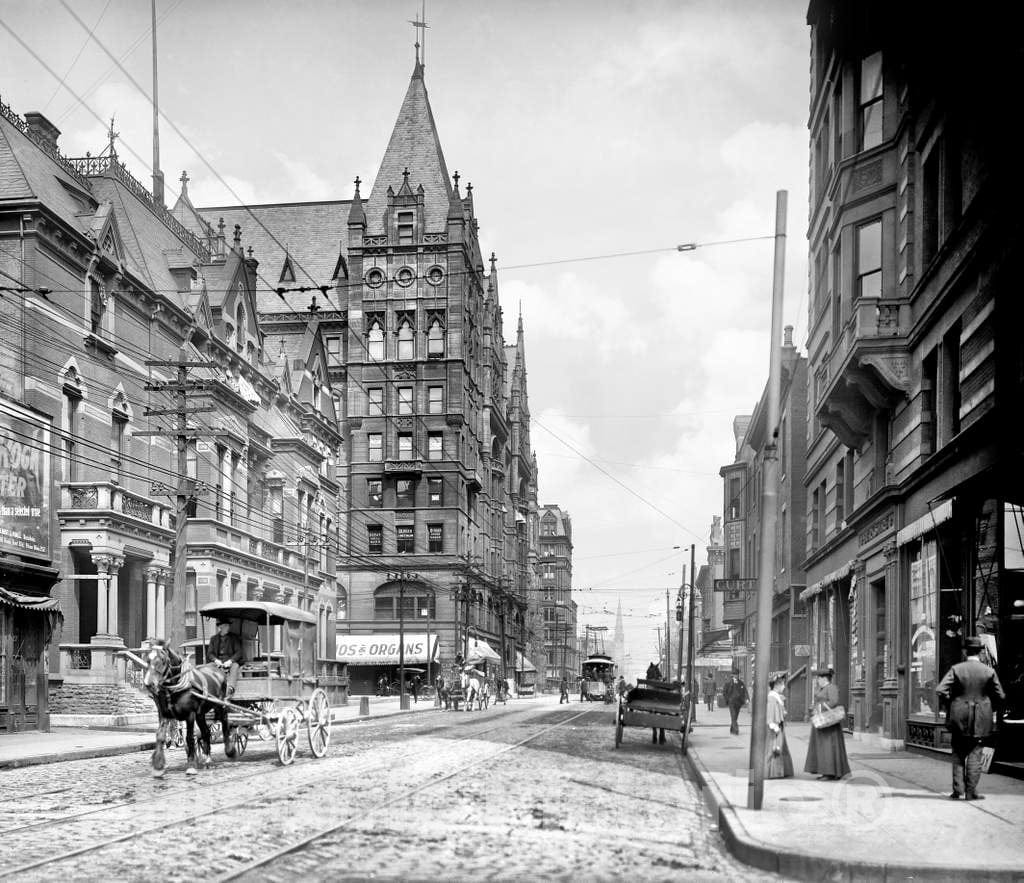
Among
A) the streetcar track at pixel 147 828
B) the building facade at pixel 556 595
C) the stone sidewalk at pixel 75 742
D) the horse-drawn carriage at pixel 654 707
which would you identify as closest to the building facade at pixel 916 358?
the horse-drawn carriage at pixel 654 707

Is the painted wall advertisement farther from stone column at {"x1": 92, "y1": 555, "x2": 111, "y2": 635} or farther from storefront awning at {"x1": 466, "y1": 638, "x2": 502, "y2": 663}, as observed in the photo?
storefront awning at {"x1": 466, "y1": 638, "x2": 502, "y2": 663}

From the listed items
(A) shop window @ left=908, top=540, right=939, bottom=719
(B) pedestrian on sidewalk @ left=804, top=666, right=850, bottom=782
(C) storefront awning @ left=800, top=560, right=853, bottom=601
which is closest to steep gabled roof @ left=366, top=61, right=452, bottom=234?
(C) storefront awning @ left=800, top=560, right=853, bottom=601

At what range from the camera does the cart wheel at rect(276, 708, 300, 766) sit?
19.2 metres

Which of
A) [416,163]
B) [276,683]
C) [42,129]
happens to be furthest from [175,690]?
[416,163]

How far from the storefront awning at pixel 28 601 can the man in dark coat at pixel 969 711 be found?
70.3ft

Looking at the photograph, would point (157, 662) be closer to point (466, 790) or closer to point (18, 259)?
point (466, 790)

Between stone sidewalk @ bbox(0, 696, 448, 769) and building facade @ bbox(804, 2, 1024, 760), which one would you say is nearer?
building facade @ bbox(804, 2, 1024, 760)

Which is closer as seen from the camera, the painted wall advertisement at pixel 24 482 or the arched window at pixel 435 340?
the painted wall advertisement at pixel 24 482

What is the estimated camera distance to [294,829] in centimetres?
1194

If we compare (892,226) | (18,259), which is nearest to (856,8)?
(892,226)

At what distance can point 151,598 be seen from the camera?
39656 mm

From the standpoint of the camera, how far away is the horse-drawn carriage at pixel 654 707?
25266 millimetres

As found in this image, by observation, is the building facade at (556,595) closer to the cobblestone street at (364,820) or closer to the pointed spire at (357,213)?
the pointed spire at (357,213)

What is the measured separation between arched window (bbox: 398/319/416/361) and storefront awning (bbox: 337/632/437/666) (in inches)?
759
